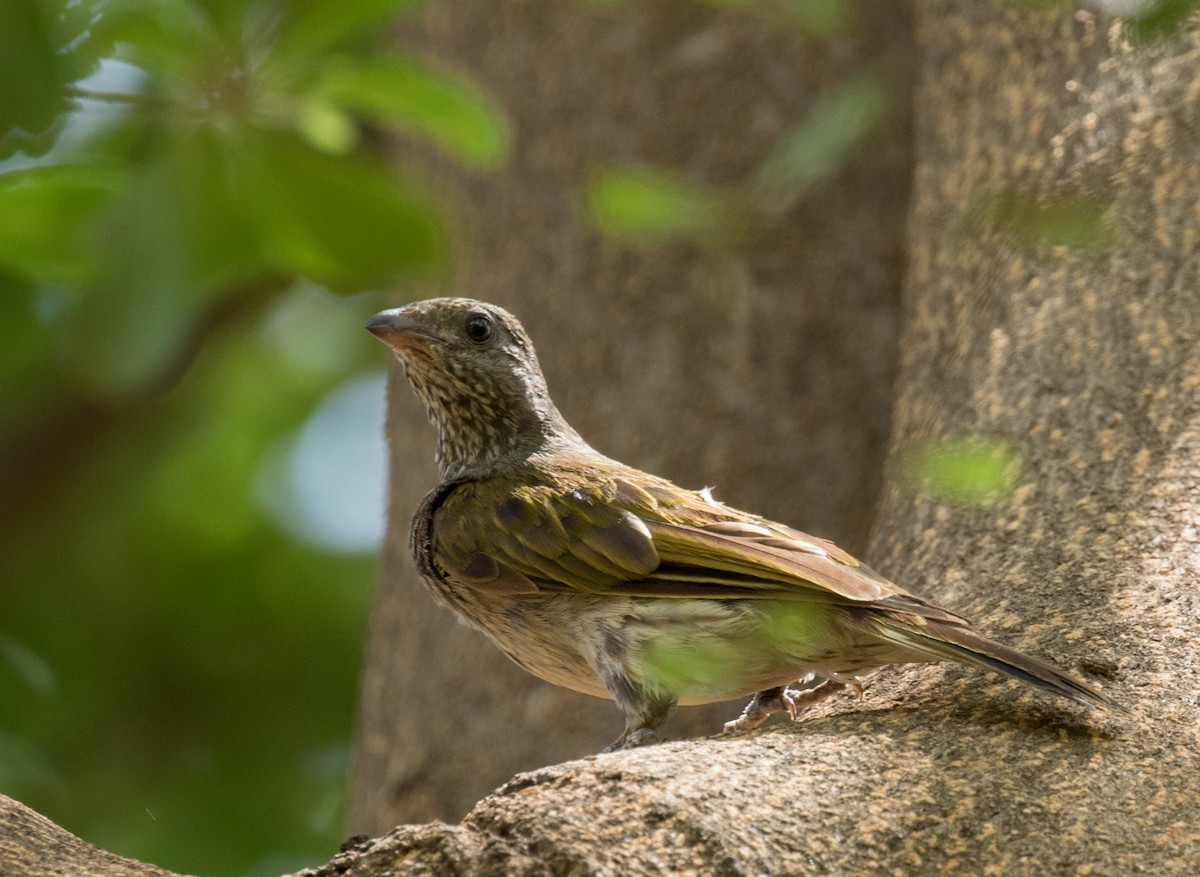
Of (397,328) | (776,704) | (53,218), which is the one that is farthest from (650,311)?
(53,218)

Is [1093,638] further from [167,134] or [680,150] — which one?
[680,150]

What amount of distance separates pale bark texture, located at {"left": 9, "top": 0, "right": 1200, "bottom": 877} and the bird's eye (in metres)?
0.88

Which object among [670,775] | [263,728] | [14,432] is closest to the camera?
[670,775]

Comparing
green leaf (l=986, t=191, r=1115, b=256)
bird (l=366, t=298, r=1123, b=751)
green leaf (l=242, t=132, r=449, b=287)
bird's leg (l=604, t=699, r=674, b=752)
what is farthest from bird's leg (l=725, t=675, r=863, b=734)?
green leaf (l=986, t=191, r=1115, b=256)

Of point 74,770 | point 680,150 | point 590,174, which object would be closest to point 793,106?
point 680,150

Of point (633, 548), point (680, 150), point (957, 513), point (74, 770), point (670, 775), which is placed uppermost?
point (680, 150)

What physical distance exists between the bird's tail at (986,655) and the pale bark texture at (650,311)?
77.2 inches

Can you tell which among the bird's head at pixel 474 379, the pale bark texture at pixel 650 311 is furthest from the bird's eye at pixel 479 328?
the pale bark texture at pixel 650 311

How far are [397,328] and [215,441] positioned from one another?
11.2 feet

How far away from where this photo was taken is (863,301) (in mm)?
5879

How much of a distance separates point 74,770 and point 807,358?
3.73 metres

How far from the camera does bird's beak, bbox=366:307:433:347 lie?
4863mm

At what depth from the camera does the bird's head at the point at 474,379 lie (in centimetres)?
496

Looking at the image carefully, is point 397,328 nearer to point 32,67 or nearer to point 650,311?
point 650,311
